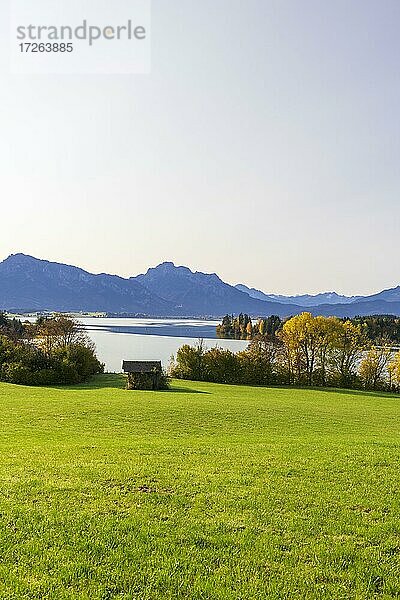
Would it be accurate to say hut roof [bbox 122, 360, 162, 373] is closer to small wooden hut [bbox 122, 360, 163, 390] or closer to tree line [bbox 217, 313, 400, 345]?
small wooden hut [bbox 122, 360, 163, 390]

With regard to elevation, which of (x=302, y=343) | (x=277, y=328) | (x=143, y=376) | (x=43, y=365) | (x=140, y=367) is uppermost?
(x=277, y=328)

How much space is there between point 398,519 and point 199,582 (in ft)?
13.2

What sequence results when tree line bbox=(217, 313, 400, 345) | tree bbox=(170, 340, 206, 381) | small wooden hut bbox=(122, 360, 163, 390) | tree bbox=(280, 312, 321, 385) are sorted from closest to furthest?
small wooden hut bbox=(122, 360, 163, 390) → tree bbox=(170, 340, 206, 381) → tree bbox=(280, 312, 321, 385) → tree line bbox=(217, 313, 400, 345)

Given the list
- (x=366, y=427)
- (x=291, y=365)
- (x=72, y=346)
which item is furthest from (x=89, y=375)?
(x=366, y=427)

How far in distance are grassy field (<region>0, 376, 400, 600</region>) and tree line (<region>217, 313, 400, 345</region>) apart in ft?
226

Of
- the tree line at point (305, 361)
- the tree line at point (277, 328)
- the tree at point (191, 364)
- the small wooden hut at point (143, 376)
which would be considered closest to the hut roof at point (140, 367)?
the small wooden hut at point (143, 376)

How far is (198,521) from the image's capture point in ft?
25.7

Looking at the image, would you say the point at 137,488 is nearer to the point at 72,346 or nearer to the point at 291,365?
the point at 72,346

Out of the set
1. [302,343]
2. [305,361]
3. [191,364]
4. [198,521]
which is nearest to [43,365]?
[191,364]

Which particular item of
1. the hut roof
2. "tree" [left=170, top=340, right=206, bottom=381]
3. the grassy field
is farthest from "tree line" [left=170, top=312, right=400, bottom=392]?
the grassy field

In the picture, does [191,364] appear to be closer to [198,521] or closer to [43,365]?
[43,365]

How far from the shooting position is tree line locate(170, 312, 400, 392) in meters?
61.0

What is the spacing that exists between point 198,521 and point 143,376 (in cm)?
4070

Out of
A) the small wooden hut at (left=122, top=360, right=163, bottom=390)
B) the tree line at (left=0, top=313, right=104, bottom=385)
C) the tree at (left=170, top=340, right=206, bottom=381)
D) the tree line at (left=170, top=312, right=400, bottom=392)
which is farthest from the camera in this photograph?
the tree at (left=170, top=340, right=206, bottom=381)
